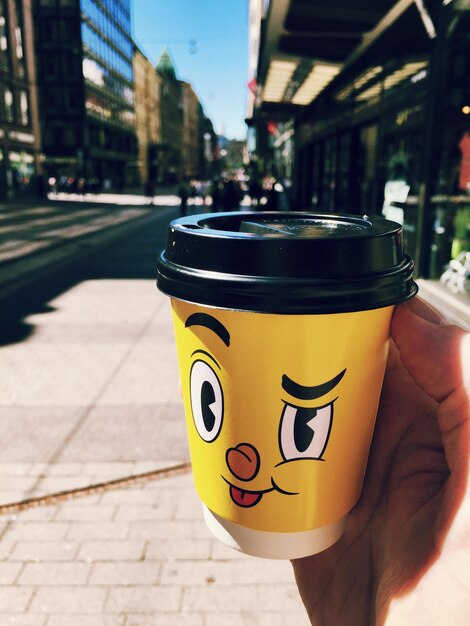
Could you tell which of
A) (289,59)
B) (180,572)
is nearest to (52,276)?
(289,59)

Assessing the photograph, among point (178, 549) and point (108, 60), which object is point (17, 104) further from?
point (178, 549)

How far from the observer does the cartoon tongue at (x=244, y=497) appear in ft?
4.01

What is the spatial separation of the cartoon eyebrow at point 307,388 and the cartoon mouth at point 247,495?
238mm

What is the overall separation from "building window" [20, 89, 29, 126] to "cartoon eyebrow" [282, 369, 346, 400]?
3867 cm

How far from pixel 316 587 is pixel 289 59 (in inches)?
374

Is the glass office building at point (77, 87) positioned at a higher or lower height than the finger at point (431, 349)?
higher

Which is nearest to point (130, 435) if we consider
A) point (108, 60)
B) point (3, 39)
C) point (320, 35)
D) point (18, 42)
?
point (320, 35)

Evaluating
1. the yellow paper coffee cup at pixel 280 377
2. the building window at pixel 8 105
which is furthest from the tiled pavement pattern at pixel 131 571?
the building window at pixel 8 105

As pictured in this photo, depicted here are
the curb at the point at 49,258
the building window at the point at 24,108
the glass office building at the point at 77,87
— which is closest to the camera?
the curb at the point at 49,258

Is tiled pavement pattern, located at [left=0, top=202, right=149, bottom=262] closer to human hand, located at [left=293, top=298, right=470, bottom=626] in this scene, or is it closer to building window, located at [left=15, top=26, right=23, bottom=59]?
human hand, located at [left=293, top=298, right=470, bottom=626]

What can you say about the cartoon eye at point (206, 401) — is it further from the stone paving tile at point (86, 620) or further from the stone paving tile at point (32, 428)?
the stone paving tile at point (32, 428)

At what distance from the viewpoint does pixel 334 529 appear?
1322 millimetres

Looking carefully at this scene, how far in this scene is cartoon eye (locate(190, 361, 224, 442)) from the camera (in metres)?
1.18

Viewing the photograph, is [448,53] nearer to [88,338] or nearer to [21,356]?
[88,338]
